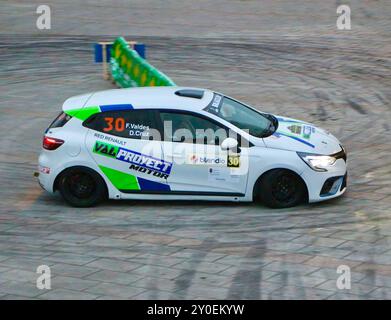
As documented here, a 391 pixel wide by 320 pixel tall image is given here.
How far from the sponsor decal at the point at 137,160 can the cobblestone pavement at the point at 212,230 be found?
0.60 metres

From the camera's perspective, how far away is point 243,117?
13484 mm

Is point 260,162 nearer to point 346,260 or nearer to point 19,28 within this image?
point 346,260

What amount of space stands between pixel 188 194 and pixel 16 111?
6.92 metres

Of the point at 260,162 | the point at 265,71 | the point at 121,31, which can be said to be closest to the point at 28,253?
the point at 260,162

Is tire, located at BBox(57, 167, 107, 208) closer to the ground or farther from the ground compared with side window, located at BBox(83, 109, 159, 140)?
closer to the ground

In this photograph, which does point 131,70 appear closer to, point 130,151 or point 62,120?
point 62,120

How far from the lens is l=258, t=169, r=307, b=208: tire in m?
12.9

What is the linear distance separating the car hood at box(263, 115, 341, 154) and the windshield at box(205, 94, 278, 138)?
0.15 meters

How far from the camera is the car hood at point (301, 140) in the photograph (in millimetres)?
13031

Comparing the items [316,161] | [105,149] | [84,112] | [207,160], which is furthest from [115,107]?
[316,161]

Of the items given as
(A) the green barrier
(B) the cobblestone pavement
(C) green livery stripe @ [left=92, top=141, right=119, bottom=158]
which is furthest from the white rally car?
(A) the green barrier

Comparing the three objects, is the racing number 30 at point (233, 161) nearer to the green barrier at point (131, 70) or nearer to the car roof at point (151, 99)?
the car roof at point (151, 99)

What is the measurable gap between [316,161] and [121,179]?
279cm

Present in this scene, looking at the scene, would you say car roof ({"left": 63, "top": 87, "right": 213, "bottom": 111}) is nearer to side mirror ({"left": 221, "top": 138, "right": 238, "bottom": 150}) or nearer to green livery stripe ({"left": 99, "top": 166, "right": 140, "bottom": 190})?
side mirror ({"left": 221, "top": 138, "right": 238, "bottom": 150})
